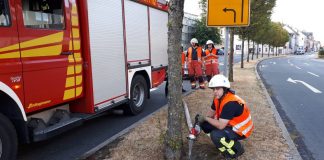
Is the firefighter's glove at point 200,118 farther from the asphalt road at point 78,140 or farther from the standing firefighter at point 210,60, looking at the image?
the standing firefighter at point 210,60

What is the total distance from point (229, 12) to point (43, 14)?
152 inches

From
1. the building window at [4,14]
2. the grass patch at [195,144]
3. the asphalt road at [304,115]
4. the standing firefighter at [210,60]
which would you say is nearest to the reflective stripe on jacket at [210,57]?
the standing firefighter at [210,60]

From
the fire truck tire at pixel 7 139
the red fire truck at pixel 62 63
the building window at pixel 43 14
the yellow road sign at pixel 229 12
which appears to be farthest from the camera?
the yellow road sign at pixel 229 12

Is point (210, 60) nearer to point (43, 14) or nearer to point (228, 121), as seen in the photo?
point (228, 121)

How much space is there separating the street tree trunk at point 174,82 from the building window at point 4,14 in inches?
77.4

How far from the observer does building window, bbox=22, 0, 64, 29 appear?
15.2 ft

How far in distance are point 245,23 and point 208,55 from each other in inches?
197

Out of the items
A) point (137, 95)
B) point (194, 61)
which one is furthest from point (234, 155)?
point (194, 61)

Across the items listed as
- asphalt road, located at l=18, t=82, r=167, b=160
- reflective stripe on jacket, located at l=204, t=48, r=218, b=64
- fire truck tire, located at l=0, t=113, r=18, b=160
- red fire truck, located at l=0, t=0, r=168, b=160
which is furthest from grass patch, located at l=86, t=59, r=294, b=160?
reflective stripe on jacket, located at l=204, t=48, r=218, b=64

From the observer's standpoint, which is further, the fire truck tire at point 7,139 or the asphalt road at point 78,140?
the asphalt road at point 78,140

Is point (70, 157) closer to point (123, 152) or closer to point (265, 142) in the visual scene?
point (123, 152)

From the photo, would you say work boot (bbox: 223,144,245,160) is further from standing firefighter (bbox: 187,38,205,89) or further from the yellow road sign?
standing firefighter (bbox: 187,38,205,89)

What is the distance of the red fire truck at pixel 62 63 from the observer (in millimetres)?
4281

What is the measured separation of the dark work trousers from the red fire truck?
2.18 metres
